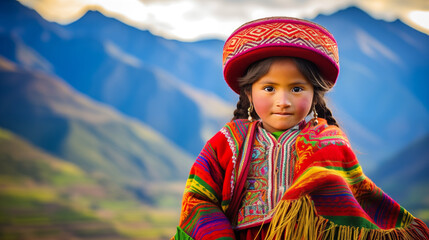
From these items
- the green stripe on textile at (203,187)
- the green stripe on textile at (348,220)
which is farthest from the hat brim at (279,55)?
the green stripe on textile at (348,220)

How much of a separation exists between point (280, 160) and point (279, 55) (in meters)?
0.40

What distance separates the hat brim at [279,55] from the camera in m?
1.41

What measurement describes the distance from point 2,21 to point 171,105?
3205mm

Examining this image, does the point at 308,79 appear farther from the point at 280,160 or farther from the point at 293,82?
the point at 280,160

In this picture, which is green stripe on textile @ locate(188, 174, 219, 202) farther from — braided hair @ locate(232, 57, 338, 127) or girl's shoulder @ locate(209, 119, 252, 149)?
braided hair @ locate(232, 57, 338, 127)

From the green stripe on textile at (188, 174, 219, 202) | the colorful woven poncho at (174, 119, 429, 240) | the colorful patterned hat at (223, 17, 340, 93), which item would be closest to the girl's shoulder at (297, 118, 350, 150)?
the colorful woven poncho at (174, 119, 429, 240)

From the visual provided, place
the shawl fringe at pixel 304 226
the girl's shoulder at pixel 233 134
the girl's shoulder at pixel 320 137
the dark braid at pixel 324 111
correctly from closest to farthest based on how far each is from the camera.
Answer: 1. the shawl fringe at pixel 304 226
2. the girl's shoulder at pixel 320 137
3. the girl's shoulder at pixel 233 134
4. the dark braid at pixel 324 111

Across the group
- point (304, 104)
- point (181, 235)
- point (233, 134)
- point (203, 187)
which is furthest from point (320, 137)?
point (181, 235)

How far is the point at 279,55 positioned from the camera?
1.46m

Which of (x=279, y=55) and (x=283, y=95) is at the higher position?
(x=279, y=55)

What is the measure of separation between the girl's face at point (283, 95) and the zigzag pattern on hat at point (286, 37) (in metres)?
0.09

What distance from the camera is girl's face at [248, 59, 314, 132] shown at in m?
1.45

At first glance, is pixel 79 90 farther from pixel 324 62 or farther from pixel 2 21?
pixel 324 62

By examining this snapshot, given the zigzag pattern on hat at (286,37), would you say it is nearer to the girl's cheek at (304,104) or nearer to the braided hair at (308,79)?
the braided hair at (308,79)
